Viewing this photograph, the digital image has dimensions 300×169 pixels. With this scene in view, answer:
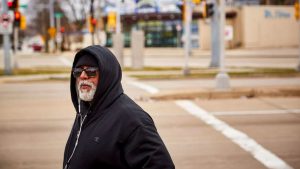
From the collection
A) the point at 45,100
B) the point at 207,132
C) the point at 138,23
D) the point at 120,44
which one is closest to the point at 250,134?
the point at 207,132

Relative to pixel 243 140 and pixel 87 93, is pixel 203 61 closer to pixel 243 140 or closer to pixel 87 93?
pixel 243 140

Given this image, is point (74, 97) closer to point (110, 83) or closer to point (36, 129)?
point (110, 83)

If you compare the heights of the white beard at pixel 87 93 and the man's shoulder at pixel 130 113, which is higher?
the white beard at pixel 87 93

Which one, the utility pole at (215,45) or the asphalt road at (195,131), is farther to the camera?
the utility pole at (215,45)

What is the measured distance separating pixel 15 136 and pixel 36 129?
76 cm

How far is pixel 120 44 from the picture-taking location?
28109mm

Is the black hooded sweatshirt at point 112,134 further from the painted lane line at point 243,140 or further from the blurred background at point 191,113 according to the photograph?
the painted lane line at point 243,140

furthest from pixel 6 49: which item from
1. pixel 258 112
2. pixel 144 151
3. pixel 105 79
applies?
pixel 144 151

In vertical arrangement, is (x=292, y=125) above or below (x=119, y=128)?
below

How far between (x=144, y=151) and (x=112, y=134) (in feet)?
0.69

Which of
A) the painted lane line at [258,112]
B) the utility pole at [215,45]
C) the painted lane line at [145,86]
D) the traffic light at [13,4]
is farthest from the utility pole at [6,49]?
the painted lane line at [258,112]

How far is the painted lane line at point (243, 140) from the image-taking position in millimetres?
7191

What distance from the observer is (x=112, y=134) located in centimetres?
289

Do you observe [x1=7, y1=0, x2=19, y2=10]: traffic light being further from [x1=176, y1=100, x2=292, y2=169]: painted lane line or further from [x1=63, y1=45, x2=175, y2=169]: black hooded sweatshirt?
[x1=63, y1=45, x2=175, y2=169]: black hooded sweatshirt
